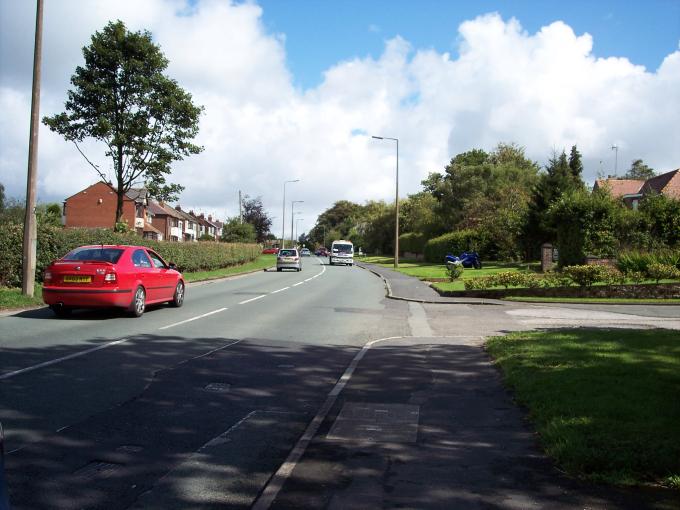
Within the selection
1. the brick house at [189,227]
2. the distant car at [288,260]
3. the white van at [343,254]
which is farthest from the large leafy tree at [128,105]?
the brick house at [189,227]

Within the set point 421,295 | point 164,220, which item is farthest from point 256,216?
point 421,295

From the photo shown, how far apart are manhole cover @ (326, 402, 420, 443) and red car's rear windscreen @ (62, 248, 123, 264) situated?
28.1 feet

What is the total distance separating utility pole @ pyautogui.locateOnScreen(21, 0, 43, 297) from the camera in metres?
16.2

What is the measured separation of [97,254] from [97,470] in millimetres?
9851

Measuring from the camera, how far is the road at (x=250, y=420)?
421 cm

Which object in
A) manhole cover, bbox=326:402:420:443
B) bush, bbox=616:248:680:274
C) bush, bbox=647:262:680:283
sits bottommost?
manhole cover, bbox=326:402:420:443

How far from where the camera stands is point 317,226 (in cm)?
17025

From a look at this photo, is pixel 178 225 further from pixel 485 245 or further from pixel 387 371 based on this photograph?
pixel 387 371

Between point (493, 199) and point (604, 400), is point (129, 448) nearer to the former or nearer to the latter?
point (604, 400)

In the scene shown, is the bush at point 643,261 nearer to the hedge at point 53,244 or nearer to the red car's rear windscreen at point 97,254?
the red car's rear windscreen at point 97,254

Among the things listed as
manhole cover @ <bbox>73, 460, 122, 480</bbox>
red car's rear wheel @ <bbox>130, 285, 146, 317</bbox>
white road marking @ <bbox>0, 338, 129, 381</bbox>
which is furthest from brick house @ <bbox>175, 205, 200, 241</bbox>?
manhole cover @ <bbox>73, 460, 122, 480</bbox>

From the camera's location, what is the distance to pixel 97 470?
4559mm

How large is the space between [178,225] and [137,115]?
74.7m

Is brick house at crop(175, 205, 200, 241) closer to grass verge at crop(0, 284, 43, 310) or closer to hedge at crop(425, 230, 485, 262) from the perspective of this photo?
hedge at crop(425, 230, 485, 262)
